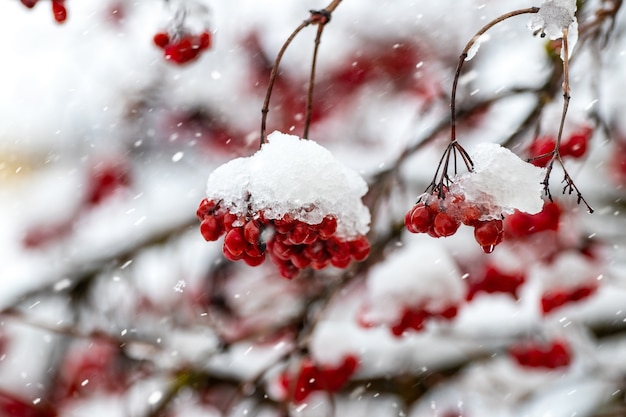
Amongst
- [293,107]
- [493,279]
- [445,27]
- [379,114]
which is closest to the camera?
[493,279]

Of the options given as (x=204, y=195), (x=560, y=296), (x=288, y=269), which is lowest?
(x=204, y=195)

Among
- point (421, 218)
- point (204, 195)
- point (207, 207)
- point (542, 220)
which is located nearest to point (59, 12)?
point (207, 207)

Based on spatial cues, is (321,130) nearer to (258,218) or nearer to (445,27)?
(445,27)

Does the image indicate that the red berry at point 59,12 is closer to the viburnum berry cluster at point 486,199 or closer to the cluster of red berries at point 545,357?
the viburnum berry cluster at point 486,199

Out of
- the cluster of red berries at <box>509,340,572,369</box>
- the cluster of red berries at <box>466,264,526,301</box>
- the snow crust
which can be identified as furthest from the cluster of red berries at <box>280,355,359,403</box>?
the cluster of red berries at <box>509,340,572,369</box>

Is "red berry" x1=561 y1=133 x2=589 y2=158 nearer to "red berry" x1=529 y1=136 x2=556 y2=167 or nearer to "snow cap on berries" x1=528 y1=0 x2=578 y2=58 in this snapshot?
"red berry" x1=529 y1=136 x2=556 y2=167

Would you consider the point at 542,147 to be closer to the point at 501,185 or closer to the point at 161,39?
the point at 501,185

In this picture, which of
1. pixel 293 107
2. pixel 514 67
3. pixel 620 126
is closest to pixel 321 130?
pixel 293 107

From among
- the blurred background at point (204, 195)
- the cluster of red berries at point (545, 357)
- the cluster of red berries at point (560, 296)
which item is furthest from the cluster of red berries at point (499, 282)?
the blurred background at point (204, 195)
